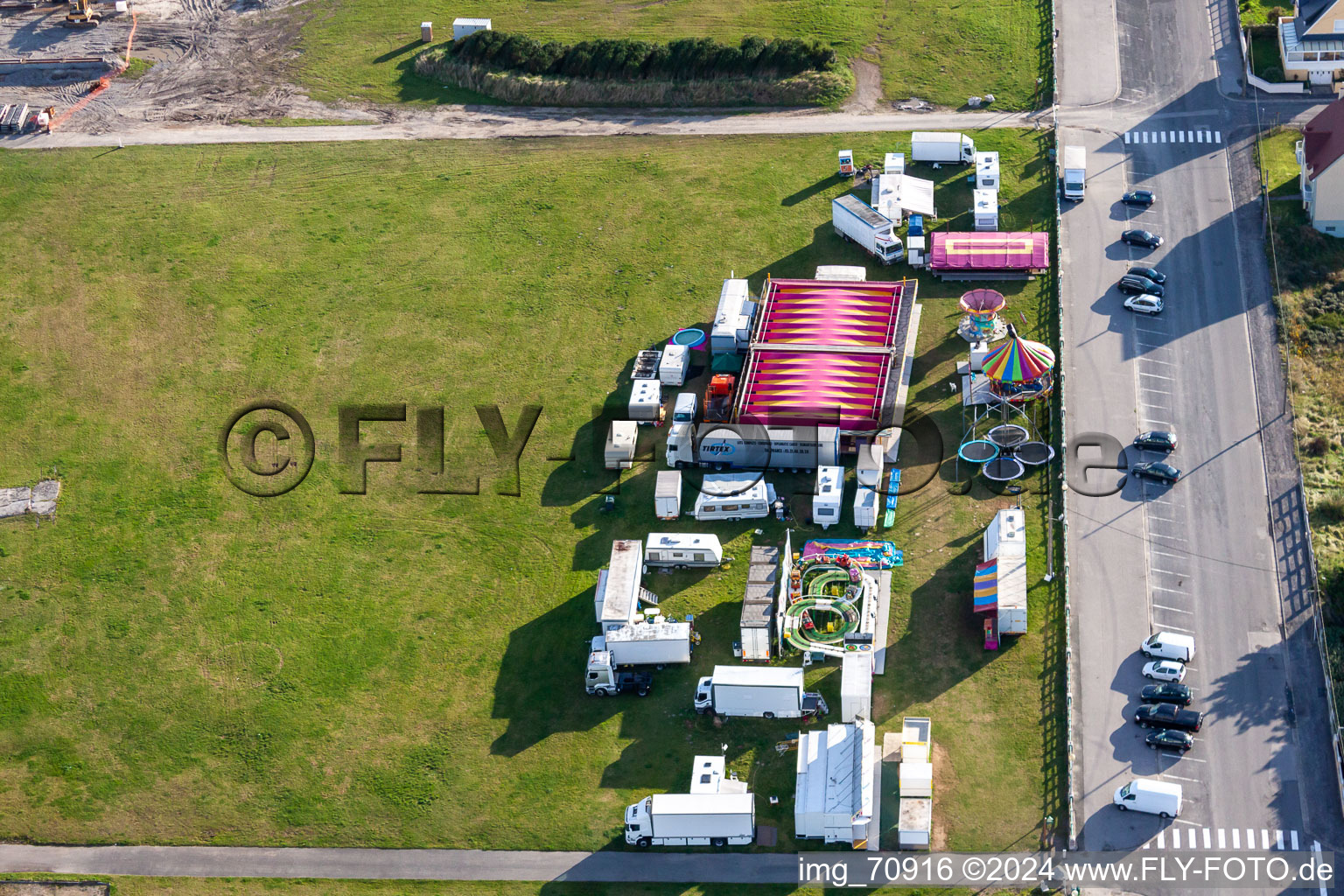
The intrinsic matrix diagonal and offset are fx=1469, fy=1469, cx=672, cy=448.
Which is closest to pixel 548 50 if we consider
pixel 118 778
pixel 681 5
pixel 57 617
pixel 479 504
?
pixel 681 5

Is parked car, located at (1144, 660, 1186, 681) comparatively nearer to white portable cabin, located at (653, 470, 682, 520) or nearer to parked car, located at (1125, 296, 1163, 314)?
white portable cabin, located at (653, 470, 682, 520)

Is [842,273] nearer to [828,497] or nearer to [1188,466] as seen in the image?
[828,497]

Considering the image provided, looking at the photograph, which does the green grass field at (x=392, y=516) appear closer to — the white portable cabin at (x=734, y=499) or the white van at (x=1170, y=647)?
the white portable cabin at (x=734, y=499)

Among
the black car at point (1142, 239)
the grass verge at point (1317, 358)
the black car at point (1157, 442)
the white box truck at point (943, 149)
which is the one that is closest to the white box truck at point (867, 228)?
the white box truck at point (943, 149)

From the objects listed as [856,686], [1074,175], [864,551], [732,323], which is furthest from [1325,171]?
[856,686]

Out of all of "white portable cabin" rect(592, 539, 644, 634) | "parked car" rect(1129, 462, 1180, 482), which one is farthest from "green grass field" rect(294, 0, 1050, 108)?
"white portable cabin" rect(592, 539, 644, 634)

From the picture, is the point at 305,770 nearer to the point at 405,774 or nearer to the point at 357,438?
the point at 405,774
